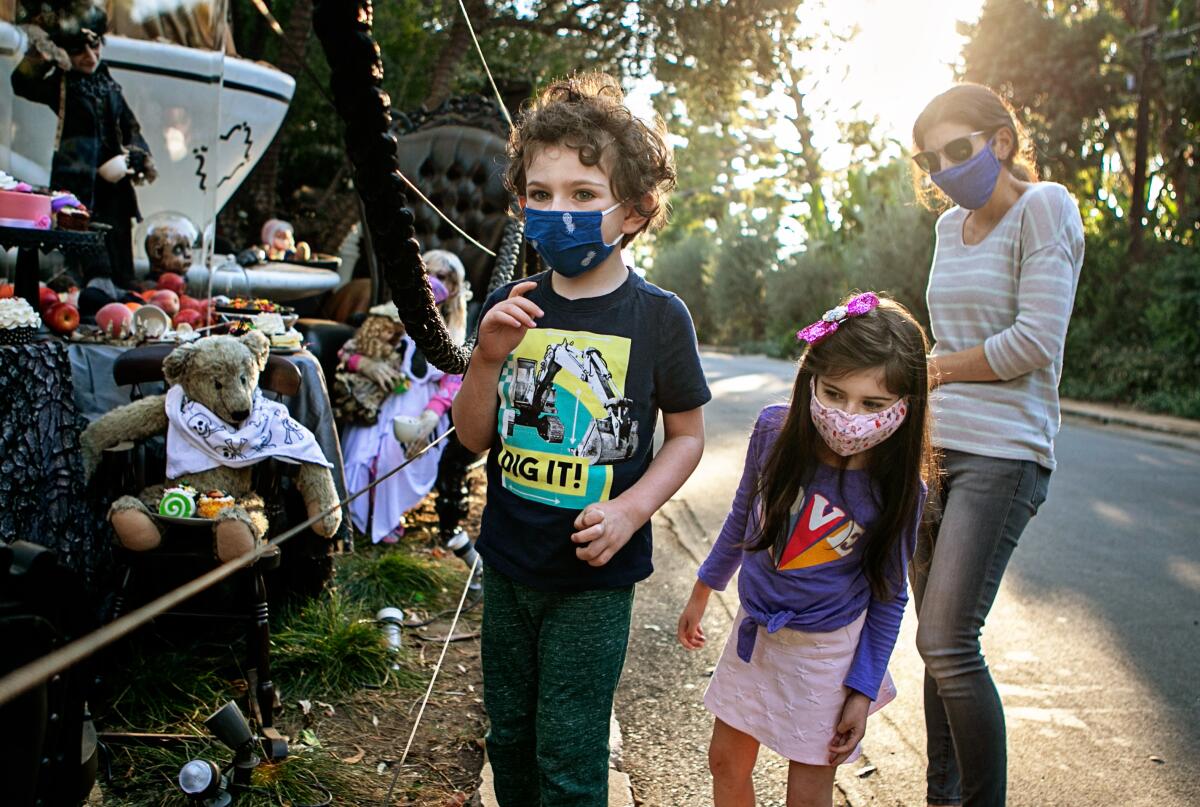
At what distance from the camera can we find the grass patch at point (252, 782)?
109 inches

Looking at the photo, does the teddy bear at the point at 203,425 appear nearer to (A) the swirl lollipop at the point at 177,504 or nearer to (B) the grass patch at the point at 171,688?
(A) the swirl lollipop at the point at 177,504

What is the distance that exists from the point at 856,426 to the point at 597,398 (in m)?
0.60

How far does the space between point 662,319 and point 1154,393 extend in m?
14.7

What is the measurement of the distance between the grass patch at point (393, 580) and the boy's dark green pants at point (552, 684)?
2340mm

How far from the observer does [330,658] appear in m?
3.72

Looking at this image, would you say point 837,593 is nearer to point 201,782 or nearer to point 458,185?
point 201,782

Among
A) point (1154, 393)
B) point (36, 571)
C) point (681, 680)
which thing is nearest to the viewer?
point (36, 571)

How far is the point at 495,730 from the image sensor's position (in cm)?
227

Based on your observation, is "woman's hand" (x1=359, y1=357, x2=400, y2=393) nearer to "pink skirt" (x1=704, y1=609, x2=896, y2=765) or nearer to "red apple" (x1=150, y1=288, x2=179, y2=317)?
"red apple" (x1=150, y1=288, x2=179, y2=317)

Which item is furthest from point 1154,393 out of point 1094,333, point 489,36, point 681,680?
point 681,680

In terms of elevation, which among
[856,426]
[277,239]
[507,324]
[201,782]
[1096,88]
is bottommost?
[201,782]

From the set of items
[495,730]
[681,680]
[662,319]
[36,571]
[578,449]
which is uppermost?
[662,319]

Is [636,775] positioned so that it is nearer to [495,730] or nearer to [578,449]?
[495,730]

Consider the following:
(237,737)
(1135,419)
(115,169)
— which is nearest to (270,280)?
(115,169)
